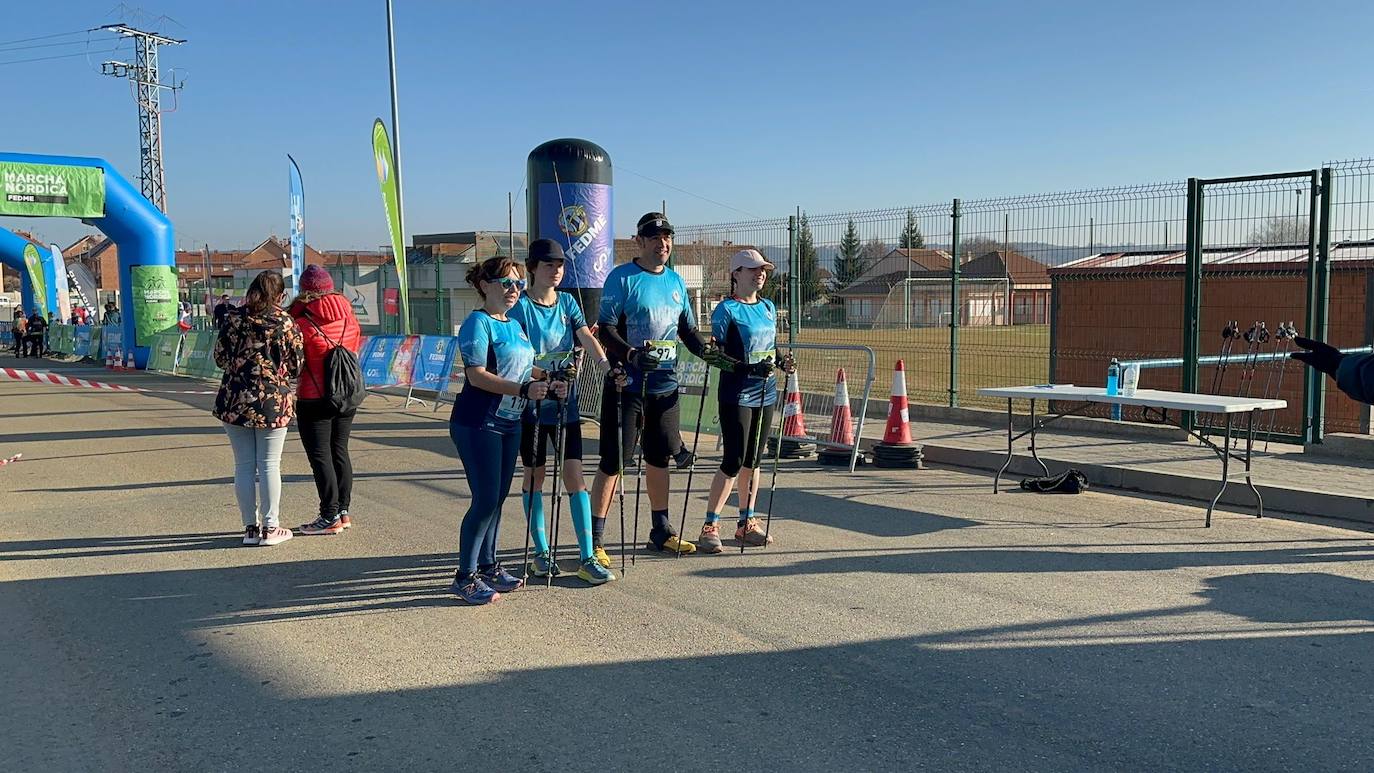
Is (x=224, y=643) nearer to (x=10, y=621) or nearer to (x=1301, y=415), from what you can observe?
(x=10, y=621)

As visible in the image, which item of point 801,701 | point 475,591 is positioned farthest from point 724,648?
point 475,591

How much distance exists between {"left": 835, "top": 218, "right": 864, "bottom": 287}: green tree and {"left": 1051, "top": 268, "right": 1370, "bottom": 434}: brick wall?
2.61 meters

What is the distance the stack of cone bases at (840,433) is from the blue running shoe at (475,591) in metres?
5.38

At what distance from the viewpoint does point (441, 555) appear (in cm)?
667

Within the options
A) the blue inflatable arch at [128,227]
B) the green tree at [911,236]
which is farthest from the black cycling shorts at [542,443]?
the blue inflatable arch at [128,227]

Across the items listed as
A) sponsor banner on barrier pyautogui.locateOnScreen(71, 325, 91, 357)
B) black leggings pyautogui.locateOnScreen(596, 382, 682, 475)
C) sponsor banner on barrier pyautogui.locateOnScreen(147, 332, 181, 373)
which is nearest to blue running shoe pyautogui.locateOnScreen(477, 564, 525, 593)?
black leggings pyautogui.locateOnScreen(596, 382, 682, 475)

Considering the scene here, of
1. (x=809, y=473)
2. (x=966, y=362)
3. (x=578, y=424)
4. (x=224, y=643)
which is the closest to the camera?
(x=224, y=643)

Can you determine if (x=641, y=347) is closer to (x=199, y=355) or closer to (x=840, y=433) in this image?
(x=840, y=433)

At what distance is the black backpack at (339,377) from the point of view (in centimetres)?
719

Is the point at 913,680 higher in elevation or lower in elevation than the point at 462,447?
lower

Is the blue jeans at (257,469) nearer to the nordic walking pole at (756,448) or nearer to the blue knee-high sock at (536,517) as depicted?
the blue knee-high sock at (536,517)

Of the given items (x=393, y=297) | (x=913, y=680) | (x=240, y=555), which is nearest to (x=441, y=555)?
(x=240, y=555)

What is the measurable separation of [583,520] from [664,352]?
106 cm

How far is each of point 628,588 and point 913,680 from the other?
1.92 m
